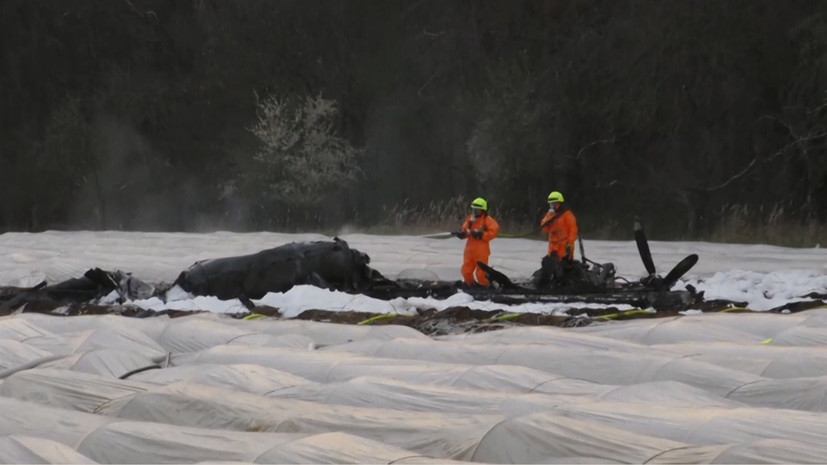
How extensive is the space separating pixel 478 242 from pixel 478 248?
8 centimetres

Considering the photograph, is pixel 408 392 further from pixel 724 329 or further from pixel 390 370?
pixel 724 329

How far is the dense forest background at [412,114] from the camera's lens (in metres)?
25.1

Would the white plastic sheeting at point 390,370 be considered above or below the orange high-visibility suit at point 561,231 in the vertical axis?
below

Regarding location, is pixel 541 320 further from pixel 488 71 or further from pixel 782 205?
pixel 488 71

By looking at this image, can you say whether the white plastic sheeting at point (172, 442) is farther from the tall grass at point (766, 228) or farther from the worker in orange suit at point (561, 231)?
the tall grass at point (766, 228)

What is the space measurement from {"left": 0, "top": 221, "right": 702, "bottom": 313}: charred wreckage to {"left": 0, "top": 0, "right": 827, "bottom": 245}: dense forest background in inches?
388

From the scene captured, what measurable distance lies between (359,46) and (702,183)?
12.1 metres

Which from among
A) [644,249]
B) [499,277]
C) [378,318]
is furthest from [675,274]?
[378,318]

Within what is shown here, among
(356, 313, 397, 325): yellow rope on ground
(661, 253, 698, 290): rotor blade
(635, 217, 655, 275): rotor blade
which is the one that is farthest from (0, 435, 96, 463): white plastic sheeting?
(635, 217, 655, 275): rotor blade

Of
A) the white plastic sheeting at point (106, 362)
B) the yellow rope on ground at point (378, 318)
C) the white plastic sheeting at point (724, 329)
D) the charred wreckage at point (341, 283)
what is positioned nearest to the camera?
the white plastic sheeting at point (106, 362)

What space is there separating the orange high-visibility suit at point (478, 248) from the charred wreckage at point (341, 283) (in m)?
0.31

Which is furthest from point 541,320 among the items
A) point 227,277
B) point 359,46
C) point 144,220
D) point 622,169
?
point 144,220

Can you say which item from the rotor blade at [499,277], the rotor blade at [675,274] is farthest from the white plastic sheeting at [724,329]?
the rotor blade at [499,277]

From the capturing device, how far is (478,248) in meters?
14.2
